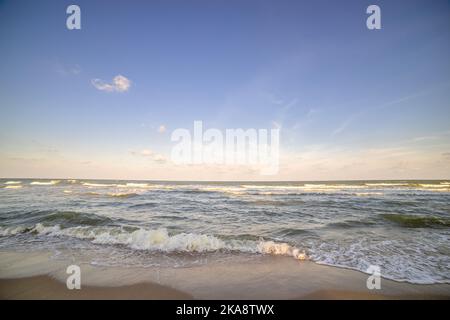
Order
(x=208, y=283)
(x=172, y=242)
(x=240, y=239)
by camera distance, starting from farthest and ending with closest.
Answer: (x=240, y=239) < (x=172, y=242) < (x=208, y=283)

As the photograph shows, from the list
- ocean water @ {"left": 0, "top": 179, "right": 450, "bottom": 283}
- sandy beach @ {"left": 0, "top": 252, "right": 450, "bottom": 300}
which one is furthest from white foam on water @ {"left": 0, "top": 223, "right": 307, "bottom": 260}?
sandy beach @ {"left": 0, "top": 252, "right": 450, "bottom": 300}

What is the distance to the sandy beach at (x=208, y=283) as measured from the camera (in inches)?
162

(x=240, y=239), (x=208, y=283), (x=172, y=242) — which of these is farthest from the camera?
(x=240, y=239)

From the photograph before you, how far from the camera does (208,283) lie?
4.52m

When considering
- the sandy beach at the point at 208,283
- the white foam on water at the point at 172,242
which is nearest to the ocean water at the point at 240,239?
the white foam on water at the point at 172,242

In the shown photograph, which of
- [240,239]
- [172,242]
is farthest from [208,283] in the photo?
[240,239]

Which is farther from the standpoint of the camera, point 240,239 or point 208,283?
point 240,239

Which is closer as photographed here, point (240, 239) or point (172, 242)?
point (172, 242)

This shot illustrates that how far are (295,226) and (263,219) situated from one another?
1.88 meters

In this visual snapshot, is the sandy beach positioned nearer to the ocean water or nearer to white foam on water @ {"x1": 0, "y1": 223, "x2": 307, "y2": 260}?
the ocean water

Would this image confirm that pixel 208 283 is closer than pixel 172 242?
Yes

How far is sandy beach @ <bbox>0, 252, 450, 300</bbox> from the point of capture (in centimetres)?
412

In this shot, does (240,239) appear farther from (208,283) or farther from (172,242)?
(208,283)

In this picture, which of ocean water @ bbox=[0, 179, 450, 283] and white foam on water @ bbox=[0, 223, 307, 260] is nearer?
ocean water @ bbox=[0, 179, 450, 283]
